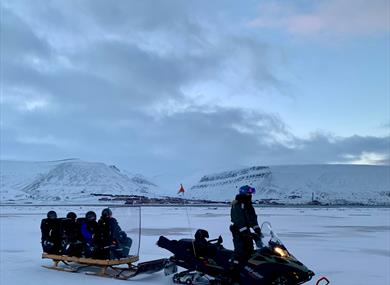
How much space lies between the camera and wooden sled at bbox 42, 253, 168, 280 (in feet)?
32.8

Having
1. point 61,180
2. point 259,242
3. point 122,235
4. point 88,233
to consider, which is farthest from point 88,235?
point 61,180

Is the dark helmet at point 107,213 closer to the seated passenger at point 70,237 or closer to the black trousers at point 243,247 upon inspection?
the seated passenger at point 70,237

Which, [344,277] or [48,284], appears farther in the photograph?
[344,277]

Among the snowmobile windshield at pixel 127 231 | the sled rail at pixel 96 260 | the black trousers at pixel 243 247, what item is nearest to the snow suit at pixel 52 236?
the sled rail at pixel 96 260

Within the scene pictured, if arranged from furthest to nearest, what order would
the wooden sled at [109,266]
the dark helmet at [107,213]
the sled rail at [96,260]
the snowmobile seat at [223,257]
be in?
1. the dark helmet at [107,213]
2. the sled rail at [96,260]
3. the wooden sled at [109,266]
4. the snowmobile seat at [223,257]

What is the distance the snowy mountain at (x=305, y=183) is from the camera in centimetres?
15284

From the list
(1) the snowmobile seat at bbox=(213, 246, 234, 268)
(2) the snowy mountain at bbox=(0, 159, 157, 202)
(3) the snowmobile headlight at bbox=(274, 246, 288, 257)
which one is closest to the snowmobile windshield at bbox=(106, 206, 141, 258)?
(1) the snowmobile seat at bbox=(213, 246, 234, 268)

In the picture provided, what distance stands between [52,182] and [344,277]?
15919 cm

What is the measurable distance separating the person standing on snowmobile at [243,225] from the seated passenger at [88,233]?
374 cm

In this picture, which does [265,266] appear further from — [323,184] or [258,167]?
[258,167]

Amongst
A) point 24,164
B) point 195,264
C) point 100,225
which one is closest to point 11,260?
point 100,225

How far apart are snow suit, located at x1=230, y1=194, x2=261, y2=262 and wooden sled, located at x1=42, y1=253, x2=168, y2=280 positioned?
2.47m

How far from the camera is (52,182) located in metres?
161

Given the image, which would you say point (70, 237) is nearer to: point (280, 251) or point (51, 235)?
point (51, 235)
